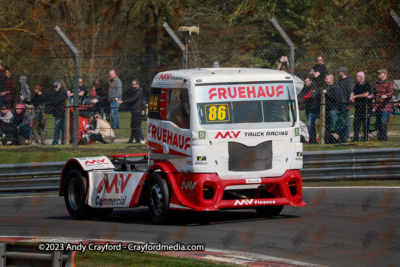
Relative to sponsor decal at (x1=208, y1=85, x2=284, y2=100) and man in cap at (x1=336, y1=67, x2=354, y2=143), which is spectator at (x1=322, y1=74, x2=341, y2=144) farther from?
sponsor decal at (x1=208, y1=85, x2=284, y2=100)

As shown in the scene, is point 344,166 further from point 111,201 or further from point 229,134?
point 111,201

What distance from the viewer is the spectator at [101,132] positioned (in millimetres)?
16688

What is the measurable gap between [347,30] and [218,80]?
25339 mm

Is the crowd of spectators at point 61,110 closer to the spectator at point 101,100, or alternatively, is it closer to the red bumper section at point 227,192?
the spectator at point 101,100

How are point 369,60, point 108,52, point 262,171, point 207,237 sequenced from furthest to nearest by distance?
1. point 108,52
2. point 369,60
3. point 262,171
4. point 207,237

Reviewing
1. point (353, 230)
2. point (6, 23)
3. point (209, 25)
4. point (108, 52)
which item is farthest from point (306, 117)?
point (108, 52)

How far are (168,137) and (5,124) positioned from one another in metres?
9.12

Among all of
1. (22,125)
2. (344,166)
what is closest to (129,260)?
(344,166)

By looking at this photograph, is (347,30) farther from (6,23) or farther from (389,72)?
(389,72)

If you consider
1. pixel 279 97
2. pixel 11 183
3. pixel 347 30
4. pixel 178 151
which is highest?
pixel 347 30

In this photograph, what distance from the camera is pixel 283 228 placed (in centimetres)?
922

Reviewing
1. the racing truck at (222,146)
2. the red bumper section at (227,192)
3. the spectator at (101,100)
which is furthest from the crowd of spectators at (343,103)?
the red bumper section at (227,192)

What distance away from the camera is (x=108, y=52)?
120 ft

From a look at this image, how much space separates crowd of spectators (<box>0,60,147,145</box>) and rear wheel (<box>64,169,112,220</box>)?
4773 millimetres
